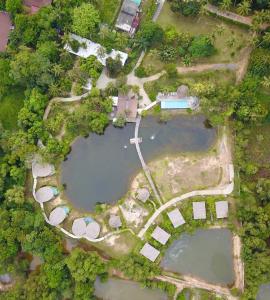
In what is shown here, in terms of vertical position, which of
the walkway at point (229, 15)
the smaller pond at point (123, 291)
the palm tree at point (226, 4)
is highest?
the palm tree at point (226, 4)

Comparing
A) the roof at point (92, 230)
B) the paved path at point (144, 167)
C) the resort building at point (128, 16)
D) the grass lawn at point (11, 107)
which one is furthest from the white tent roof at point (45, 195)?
the resort building at point (128, 16)

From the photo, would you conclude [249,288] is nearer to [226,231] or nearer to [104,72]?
[226,231]

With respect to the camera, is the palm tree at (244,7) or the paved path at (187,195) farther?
the paved path at (187,195)

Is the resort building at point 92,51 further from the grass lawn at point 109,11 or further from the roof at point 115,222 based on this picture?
the roof at point 115,222

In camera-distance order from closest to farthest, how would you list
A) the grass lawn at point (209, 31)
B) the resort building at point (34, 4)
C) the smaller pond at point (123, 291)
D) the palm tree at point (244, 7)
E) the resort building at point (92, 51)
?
the palm tree at point (244, 7), the smaller pond at point (123, 291), the grass lawn at point (209, 31), the resort building at point (92, 51), the resort building at point (34, 4)

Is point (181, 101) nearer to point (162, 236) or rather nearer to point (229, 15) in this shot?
point (229, 15)

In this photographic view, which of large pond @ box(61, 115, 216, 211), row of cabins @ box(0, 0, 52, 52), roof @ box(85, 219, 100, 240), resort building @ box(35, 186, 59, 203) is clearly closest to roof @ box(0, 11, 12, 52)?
row of cabins @ box(0, 0, 52, 52)

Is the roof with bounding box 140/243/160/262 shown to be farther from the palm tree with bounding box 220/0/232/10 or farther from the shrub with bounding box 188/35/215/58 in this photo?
the palm tree with bounding box 220/0/232/10
